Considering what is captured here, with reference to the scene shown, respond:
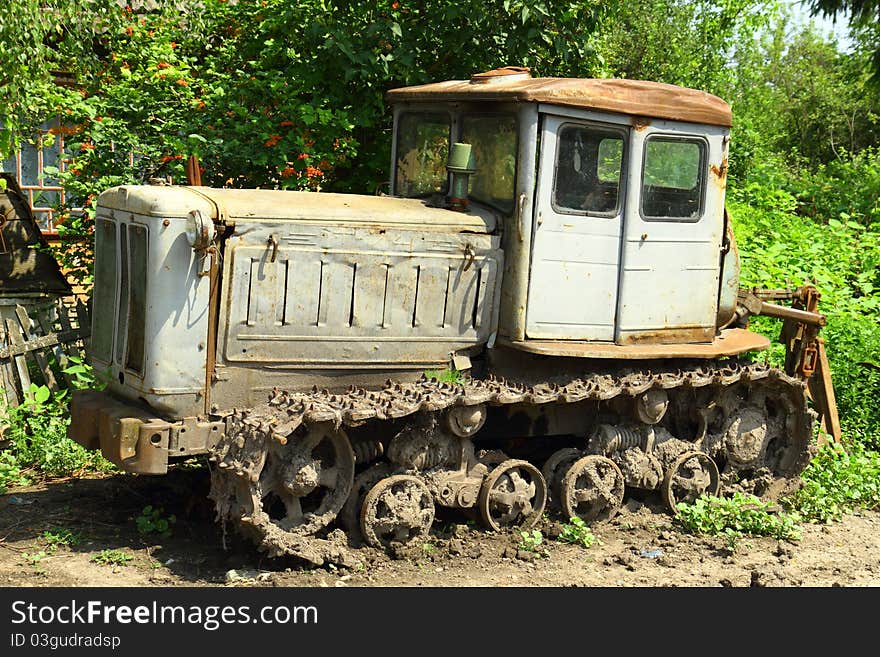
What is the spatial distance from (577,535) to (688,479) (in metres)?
1.14

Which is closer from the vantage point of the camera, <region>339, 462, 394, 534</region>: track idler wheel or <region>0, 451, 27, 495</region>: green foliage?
<region>339, 462, 394, 534</region>: track idler wheel

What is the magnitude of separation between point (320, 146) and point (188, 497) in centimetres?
379

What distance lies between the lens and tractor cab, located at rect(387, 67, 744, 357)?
7246mm

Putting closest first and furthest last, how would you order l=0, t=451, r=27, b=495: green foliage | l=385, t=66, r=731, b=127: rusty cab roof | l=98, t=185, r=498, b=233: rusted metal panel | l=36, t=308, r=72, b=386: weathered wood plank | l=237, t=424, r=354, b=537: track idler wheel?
l=237, t=424, r=354, b=537: track idler wheel
l=98, t=185, r=498, b=233: rusted metal panel
l=385, t=66, r=731, b=127: rusty cab roof
l=0, t=451, r=27, b=495: green foliage
l=36, t=308, r=72, b=386: weathered wood plank

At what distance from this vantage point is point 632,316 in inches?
304

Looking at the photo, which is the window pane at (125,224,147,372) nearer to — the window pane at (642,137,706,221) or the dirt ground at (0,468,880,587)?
the dirt ground at (0,468,880,587)

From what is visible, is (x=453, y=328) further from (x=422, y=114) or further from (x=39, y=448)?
(x=39, y=448)

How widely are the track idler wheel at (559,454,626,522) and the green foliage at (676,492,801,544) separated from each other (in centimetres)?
51

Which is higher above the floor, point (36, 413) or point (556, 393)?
point (556, 393)

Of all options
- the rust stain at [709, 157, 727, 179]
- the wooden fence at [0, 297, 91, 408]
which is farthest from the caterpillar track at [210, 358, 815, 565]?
the wooden fence at [0, 297, 91, 408]

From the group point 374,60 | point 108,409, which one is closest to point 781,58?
point 374,60

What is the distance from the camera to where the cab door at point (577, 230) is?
23.8 ft

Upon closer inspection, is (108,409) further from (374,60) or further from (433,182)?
(374,60)

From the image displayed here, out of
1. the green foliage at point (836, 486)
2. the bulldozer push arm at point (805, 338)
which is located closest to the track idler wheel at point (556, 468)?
the green foliage at point (836, 486)
